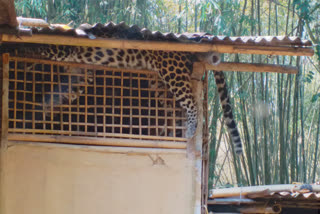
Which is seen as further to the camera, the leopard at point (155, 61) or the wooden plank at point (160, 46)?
the leopard at point (155, 61)

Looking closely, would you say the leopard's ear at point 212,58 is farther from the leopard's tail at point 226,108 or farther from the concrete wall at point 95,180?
the leopard's tail at point 226,108

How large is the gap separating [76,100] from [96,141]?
0.64 metres

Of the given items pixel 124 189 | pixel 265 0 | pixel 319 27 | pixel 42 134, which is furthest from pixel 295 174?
pixel 42 134

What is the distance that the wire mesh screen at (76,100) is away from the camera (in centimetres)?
439

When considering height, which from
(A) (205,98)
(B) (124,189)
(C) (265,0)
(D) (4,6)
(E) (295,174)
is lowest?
(E) (295,174)

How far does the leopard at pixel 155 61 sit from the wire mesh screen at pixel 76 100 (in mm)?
82

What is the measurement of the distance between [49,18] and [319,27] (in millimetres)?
4533

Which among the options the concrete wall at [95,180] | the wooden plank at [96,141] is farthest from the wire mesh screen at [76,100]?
the concrete wall at [95,180]

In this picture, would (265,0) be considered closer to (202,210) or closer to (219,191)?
(219,191)

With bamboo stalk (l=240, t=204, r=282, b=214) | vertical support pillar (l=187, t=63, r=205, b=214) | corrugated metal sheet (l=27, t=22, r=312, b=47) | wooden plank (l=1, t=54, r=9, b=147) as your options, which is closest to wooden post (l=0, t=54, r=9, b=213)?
wooden plank (l=1, t=54, r=9, b=147)

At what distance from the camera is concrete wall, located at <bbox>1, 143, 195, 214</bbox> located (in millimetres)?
4305

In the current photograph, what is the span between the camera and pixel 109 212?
14.4ft

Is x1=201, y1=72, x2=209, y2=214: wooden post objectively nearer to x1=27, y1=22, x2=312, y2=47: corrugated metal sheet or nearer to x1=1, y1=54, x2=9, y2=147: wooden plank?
x1=27, y1=22, x2=312, y2=47: corrugated metal sheet

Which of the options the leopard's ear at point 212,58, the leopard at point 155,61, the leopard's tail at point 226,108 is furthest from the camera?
the leopard's tail at point 226,108
